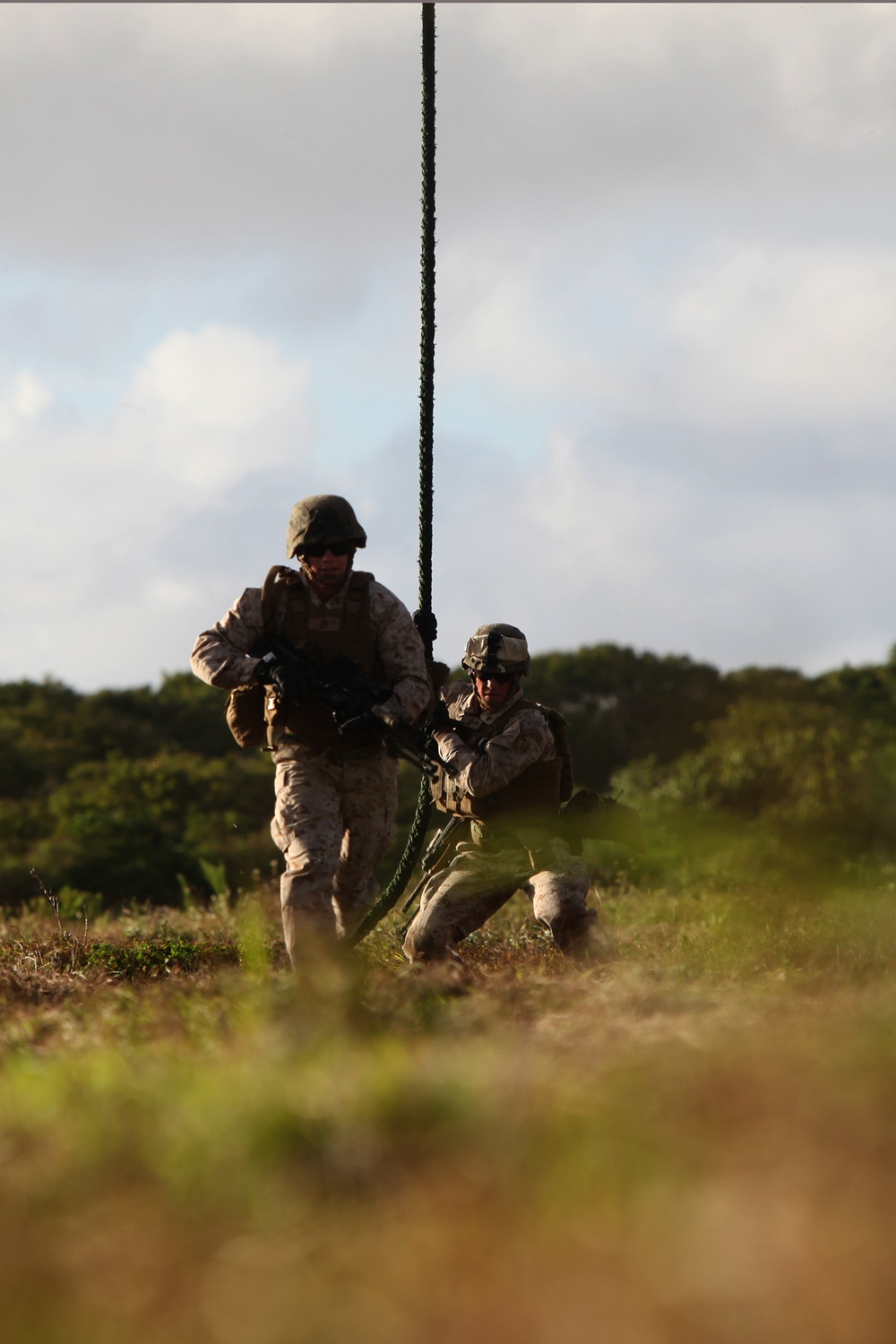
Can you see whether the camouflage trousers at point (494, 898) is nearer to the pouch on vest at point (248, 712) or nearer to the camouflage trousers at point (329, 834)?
the camouflage trousers at point (329, 834)

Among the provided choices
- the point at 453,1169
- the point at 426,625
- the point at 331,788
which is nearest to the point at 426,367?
the point at 426,625

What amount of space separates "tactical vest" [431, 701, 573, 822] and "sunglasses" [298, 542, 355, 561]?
1.17 m

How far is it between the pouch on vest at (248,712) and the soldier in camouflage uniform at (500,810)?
94 centimetres

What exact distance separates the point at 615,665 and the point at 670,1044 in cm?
2783

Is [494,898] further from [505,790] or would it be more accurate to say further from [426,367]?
[426,367]

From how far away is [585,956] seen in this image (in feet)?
24.3

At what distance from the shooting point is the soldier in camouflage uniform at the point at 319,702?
22.9 ft

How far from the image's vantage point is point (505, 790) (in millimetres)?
7770

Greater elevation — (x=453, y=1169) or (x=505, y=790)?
(x=505, y=790)

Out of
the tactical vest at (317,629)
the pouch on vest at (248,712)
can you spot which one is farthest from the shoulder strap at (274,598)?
the pouch on vest at (248,712)

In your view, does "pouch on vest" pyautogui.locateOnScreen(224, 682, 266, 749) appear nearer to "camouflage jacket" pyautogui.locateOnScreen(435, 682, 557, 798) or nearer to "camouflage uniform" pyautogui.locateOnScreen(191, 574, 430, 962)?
Result: "camouflage uniform" pyautogui.locateOnScreen(191, 574, 430, 962)

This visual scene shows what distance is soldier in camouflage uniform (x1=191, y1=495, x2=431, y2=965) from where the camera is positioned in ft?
22.9

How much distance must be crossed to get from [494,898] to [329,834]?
121 cm

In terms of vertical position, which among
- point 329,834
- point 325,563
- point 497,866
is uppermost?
point 325,563
